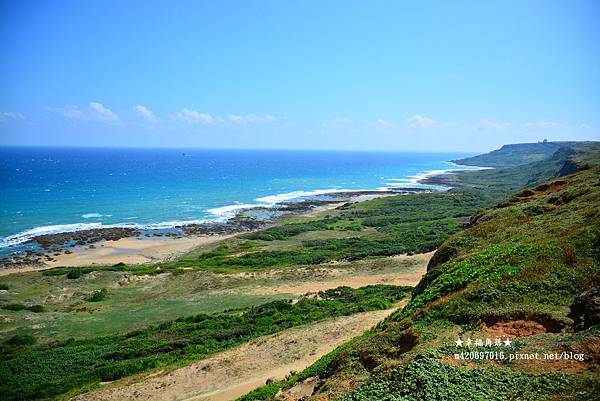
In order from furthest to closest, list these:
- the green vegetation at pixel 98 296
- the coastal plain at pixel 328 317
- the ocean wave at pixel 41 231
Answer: the ocean wave at pixel 41 231 < the green vegetation at pixel 98 296 < the coastal plain at pixel 328 317

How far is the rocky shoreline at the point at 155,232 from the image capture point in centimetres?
5137

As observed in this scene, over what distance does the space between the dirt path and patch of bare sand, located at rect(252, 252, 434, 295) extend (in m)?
12.2

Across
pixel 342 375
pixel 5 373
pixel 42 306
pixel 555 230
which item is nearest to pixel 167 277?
pixel 42 306

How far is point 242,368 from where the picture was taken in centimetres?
1964

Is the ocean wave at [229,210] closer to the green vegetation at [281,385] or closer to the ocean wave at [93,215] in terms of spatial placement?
the ocean wave at [93,215]

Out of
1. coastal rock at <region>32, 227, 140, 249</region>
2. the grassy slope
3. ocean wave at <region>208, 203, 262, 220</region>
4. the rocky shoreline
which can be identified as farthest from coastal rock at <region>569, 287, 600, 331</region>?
ocean wave at <region>208, 203, 262, 220</region>

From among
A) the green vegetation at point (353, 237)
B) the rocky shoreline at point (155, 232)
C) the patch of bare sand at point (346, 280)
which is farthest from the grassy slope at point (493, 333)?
the rocky shoreline at point (155, 232)

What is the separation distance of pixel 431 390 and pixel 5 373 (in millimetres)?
23076

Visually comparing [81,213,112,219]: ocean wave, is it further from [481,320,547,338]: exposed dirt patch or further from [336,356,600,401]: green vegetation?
[481,320,547,338]: exposed dirt patch

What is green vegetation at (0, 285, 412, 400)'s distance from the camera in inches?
804

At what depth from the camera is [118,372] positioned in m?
20.4

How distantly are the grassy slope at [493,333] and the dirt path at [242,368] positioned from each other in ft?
8.62

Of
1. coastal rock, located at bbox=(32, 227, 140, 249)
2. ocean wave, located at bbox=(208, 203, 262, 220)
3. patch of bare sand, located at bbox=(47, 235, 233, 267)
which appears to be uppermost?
ocean wave, located at bbox=(208, 203, 262, 220)

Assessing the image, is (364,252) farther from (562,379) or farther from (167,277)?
(562,379)
